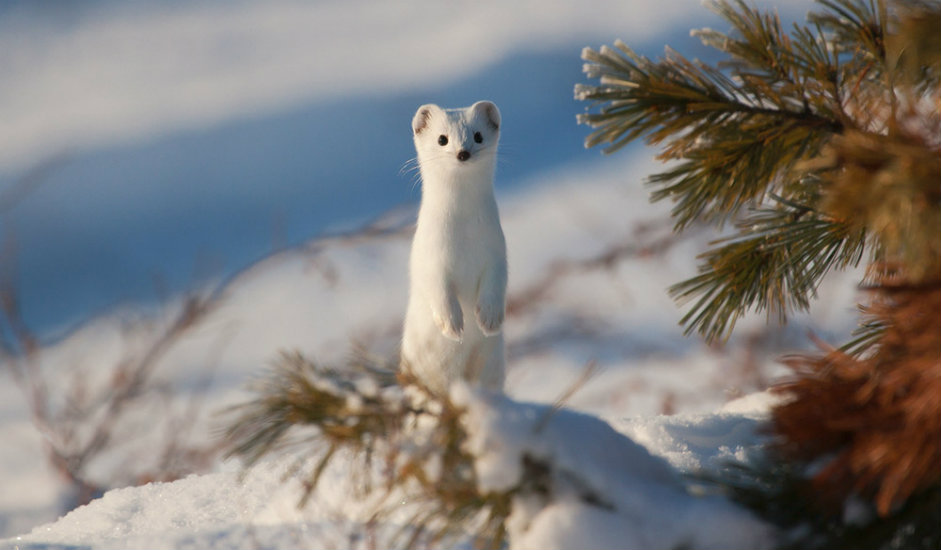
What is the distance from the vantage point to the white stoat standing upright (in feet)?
7.79

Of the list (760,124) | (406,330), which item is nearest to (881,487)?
(760,124)

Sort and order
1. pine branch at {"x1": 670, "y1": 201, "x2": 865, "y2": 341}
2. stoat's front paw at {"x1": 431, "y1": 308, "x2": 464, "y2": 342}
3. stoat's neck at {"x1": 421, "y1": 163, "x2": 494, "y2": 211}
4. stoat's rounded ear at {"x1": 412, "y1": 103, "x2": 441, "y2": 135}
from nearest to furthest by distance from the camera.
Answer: pine branch at {"x1": 670, "y1": 201, "x2": 865, "y2": 341}, stoat's front paw at {"x1": 431, "y1": 308, "x2": 464, "y2": 342}, stoat's neck at {"x1": 421, "y1": 163, "x2": 494, "y2": 211}, stoat's rounded ear at {"x1": 412, "y1": 103, "x2": 441, "y2": 135}

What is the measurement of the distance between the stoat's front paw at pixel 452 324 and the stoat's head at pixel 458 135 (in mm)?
488

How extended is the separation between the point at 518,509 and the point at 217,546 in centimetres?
77

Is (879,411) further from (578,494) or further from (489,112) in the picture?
(489,112)

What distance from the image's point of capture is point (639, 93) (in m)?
1.72

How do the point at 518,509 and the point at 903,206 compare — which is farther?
the point at 518,509

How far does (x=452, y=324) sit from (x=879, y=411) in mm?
1315

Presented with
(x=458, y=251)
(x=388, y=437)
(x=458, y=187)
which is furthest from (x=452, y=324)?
(x=388, y=437)

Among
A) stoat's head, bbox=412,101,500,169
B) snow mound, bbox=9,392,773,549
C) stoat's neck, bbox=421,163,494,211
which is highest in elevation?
stoat's head, bbox=412,101,500,169

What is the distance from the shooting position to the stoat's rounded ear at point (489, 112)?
268 centimetres

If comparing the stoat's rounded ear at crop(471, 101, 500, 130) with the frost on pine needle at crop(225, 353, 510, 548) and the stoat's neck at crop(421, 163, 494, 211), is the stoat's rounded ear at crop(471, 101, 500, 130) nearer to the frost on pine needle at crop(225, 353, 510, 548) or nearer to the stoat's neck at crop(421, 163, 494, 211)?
the stoat's neck at crop(421, 163, 494, 211)

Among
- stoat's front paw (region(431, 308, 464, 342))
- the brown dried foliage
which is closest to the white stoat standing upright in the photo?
stoat's front paw (region(431, 308, 464, 342))

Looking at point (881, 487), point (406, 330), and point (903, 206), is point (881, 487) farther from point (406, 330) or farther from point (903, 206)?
point (406, 330)
